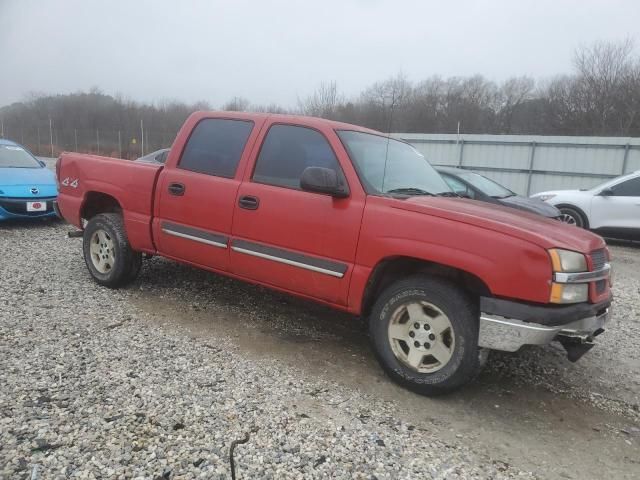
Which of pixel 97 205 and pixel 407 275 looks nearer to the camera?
pixel 407 275

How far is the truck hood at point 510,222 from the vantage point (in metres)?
2.90

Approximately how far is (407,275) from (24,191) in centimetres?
746

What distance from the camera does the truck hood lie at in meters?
2.90

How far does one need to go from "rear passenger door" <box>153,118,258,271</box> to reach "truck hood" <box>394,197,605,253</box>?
61.6 inches

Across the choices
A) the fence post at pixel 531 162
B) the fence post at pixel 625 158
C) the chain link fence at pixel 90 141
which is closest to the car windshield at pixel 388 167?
the fence post at pixel 625 158

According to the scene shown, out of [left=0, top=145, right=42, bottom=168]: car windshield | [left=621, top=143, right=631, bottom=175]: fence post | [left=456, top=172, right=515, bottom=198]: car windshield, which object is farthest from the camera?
[left=621, top=143, right=631, bottom=175]: fence post

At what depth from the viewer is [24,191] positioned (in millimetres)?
8172

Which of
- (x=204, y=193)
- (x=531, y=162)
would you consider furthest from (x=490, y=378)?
(x=531, y=162)

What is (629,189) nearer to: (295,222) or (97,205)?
(295,222)

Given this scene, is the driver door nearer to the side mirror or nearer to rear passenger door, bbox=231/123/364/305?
rear passenger door, bbox=231/123/364/305

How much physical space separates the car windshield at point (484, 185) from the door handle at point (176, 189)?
5.67m

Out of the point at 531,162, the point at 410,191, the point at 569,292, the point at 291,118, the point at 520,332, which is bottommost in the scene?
the point at 520,332

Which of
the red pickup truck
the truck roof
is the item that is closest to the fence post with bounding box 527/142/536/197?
the red pickup truck

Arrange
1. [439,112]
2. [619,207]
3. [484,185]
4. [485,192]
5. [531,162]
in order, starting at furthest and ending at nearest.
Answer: [439,112] < [531,162] < [619,207] < [484,185] < [485,192]
